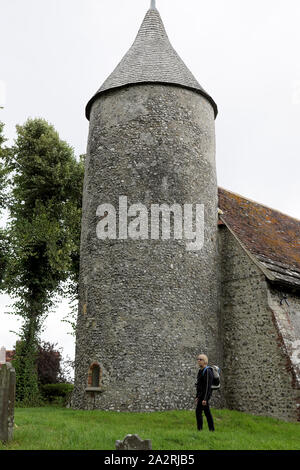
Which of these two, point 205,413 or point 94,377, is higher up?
point 94,377

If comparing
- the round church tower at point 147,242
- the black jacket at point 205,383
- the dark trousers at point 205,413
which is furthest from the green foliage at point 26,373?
the black jacket at point 205,383

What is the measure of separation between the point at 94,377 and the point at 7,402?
563 cm

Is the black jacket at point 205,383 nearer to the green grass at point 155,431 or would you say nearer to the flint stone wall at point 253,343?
the green grass at point 155,431

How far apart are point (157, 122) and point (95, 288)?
567 cm

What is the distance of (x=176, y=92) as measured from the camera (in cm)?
1599

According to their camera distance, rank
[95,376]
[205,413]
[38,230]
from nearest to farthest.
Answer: [205,413] → [95,376] → [38,230]

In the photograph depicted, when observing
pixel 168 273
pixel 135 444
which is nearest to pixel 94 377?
pixel 168 273

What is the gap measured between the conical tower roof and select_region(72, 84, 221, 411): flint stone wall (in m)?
0.29

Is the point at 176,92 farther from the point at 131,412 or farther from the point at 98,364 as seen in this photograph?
the point at 131,412

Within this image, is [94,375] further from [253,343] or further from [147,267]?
[253,343]

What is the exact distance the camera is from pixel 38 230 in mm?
21000

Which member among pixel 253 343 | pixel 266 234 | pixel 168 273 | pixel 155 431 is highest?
pixel 266 234

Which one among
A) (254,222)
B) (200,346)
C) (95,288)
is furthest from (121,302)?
(254,222)

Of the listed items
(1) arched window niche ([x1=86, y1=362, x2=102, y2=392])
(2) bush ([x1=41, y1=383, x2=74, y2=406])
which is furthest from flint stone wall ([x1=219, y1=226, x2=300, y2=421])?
(2) bush ([x1=41, y1=383, x2=74, y2=406])
